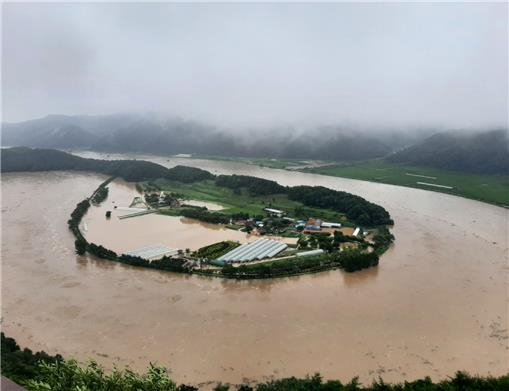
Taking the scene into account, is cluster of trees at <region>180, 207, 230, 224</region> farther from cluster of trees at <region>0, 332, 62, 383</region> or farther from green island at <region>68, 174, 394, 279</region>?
cluster of trees at <region>0, 332, 62, 383</region>

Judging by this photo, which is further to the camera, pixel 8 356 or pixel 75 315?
pixel 75 315

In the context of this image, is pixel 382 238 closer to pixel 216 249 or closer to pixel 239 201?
pixel 216 249

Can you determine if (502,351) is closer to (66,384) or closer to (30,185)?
(66,384)

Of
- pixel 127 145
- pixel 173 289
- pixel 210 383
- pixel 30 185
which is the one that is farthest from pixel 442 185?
pixel 127 145

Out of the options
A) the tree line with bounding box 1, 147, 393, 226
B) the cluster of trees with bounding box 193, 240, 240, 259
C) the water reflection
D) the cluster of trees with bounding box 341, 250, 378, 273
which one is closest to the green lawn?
the tree line with bounding box 1, 147, 393, 226

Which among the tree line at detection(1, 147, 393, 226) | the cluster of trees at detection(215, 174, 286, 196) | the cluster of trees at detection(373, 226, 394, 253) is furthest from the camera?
the cluster of trees at detection(215, 174, 286, 196)

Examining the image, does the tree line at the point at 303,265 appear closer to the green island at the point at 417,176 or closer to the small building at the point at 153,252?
the small building at the point at 153,252
